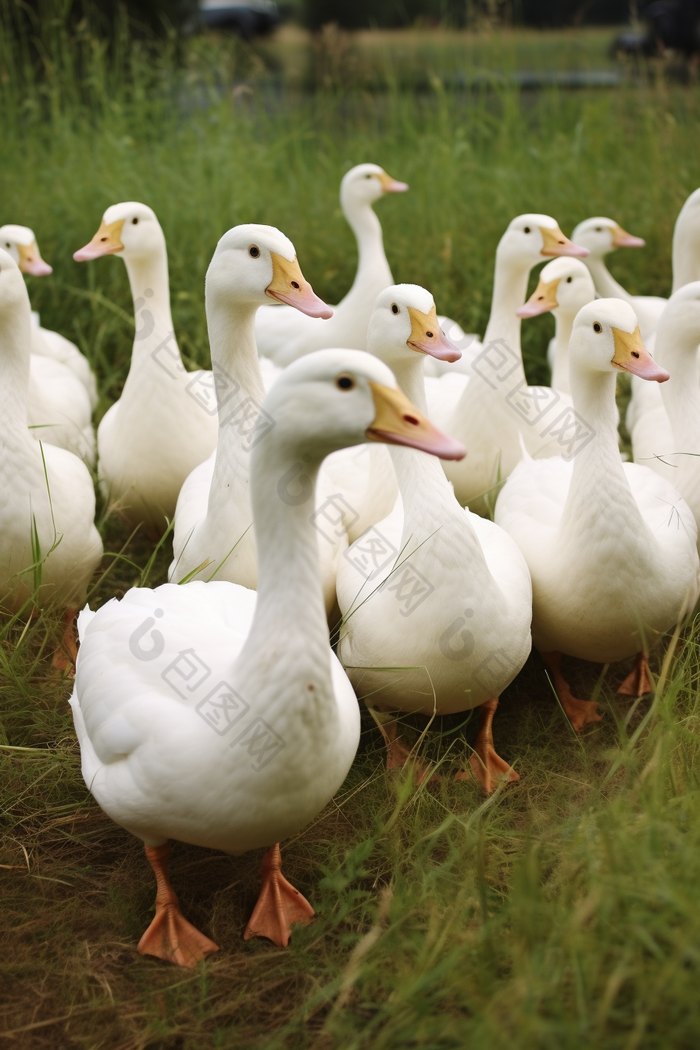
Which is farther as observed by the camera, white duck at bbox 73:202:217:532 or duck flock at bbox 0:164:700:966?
white duck at bbox 73:202:217:532

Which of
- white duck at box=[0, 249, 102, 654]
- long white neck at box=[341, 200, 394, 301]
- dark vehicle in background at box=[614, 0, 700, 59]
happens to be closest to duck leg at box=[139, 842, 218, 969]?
white duck at box=[0, 249, 102, 654]

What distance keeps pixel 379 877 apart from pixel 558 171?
4.86 meters

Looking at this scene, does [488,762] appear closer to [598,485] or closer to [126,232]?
[598,485]

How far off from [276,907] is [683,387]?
7.71 ft

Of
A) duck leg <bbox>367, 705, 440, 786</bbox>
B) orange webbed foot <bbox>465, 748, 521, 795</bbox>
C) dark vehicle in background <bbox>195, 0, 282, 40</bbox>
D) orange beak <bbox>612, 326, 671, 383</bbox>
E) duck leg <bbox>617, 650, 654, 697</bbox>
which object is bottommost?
duck leg <bbox>617, 650, 654, 697</bbox>

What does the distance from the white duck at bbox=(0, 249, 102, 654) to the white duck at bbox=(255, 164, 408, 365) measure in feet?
5.92

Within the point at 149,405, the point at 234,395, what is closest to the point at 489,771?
the point at 234,395

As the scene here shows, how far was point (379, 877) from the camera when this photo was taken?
8.63 ft

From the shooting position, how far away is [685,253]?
4.58 metres

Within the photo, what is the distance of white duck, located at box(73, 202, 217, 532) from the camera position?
400cm

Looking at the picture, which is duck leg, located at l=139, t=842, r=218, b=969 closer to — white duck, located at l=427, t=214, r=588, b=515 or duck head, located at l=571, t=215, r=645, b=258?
white duck, located at l=427, t=214, r=588, b=515

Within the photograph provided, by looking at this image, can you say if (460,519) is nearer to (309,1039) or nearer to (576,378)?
(576,378)

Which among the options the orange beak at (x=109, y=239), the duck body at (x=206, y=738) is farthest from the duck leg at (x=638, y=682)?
the orange beak at (x=109, y=239)

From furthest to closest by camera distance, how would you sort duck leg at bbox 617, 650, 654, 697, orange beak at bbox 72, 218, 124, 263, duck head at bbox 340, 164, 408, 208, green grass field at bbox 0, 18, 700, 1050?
duck head at bbox 340, 164, 408, 208 < orange beak at bbox 72, 218, 124, 263 < duck leg at bbox 617, 650, 654, 697 < green grass field at bbox 0, 18, 700, 1050
